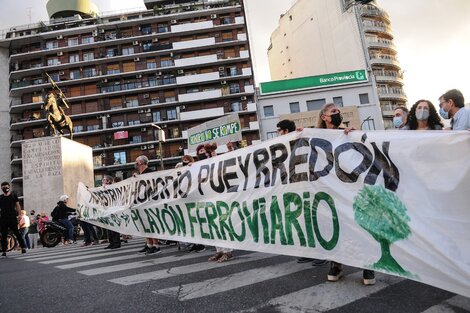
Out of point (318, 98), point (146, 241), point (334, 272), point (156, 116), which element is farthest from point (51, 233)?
point (318, 98)

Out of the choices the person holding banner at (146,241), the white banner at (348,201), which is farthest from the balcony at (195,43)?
the white banner at (348,201)

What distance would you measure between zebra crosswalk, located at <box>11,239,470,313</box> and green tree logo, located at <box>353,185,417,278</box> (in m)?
0.36

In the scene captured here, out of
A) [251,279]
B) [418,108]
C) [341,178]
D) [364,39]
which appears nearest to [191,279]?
[251,279]

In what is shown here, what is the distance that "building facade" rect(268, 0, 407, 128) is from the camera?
49375 millimetres

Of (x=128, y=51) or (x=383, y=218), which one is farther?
(x=128, y=51)

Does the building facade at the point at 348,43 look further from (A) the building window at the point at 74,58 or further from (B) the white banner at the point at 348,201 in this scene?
(B) the white banner at the point at 348,201

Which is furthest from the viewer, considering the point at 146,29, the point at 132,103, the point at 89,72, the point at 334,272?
the point at 146,29

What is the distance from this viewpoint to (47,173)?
56.7 ft

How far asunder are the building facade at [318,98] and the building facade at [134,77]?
93.1 inches

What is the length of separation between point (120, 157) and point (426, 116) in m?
47.1

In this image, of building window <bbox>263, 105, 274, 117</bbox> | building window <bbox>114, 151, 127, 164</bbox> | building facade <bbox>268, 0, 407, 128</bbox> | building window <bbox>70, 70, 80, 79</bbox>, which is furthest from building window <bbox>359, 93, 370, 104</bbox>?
building window <bbox>70, 70, 80, 79</bbox>

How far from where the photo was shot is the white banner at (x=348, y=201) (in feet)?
8.64

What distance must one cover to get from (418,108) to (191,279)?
3.39 m

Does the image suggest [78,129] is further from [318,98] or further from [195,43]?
[318,98]
